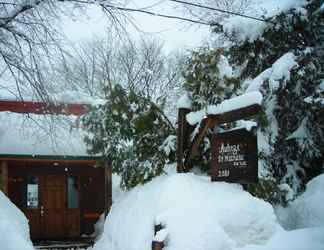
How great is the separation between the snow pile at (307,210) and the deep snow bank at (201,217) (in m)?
2.12

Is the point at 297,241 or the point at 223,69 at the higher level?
the point at 223,69

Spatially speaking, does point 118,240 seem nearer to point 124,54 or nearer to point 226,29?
point 226,29

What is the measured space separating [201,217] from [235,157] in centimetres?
118

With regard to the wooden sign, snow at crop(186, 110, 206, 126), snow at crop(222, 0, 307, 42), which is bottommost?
the wooden sign

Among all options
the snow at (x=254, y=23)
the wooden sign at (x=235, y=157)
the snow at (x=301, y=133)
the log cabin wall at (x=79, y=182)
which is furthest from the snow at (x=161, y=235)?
the log cabin wall at (x=79, y=182)

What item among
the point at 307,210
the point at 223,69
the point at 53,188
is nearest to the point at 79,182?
the point at 53,188

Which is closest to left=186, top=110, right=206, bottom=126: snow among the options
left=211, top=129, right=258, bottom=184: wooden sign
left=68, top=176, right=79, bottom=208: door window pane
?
left=211, top=129, right=258, bottom=184: wooden sign

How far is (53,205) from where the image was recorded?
16109 millimetres

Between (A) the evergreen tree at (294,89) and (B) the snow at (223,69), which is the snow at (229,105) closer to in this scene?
(B) the snow at (223,69)

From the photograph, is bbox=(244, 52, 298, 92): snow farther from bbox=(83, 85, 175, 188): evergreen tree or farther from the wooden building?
the wooden building

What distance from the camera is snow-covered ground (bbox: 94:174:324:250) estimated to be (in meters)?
6.58

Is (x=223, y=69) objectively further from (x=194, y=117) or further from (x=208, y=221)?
(x=208, y=221)

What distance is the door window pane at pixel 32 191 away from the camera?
52.2 ft

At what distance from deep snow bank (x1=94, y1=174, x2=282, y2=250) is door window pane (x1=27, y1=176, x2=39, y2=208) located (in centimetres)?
828
